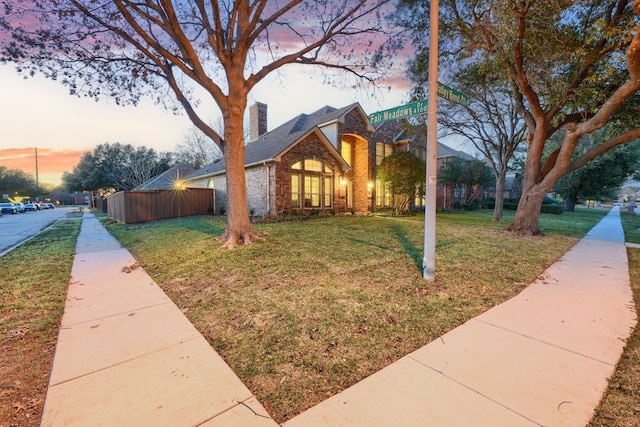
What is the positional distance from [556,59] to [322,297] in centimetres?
1019

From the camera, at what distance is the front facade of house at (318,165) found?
14289 millimetres

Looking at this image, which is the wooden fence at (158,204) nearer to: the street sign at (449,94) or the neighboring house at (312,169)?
the neighboring house at (312,169)

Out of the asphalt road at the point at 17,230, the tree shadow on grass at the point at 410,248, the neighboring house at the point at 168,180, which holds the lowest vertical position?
the asphalt road at the point at 17,230

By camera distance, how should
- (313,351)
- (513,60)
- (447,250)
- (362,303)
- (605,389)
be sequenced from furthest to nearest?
(513,60) → (447,250) → (362,303) → (313,351) → (605,389)

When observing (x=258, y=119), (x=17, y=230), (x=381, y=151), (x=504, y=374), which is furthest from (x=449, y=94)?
(x=17, y=230)

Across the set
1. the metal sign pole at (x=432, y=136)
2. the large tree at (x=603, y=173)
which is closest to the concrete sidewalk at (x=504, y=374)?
the metal sign pole at (x=432, y=136)

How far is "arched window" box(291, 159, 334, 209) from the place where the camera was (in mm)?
14916

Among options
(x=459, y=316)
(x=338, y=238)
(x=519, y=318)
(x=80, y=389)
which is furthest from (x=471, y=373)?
(x=338, y=238)

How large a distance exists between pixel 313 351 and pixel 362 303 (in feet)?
4.18

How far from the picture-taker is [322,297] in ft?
13.2

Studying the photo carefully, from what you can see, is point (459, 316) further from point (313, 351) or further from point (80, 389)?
point (80, 389)

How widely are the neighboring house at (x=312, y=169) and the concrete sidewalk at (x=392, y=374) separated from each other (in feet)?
34.9

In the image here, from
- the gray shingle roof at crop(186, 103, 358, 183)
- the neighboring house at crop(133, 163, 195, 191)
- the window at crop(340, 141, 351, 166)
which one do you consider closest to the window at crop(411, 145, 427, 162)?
the window at crop(340, 141, 351, 166)

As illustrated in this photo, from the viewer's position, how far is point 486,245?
7.90m
